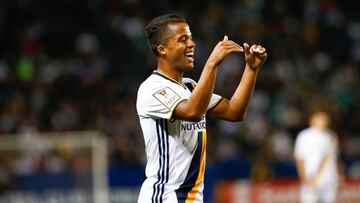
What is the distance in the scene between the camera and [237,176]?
50.8 feet

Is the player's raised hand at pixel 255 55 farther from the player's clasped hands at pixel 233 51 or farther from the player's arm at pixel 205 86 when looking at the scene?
the player's arm at pixel 205 86

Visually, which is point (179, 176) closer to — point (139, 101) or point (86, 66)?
point (139, 101)

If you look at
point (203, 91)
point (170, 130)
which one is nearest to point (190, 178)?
point (170, 130)

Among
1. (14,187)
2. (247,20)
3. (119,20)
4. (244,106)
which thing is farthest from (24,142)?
(244,106)

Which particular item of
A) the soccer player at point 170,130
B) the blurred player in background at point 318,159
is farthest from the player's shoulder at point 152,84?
the blurred player in background at point 318,159

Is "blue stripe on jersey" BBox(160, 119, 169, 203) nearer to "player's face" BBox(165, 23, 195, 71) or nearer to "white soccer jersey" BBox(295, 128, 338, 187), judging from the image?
"player's face" BBox(165, 23, 195, 71)

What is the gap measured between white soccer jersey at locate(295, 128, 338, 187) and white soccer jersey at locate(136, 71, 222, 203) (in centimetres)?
690

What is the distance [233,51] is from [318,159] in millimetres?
7206

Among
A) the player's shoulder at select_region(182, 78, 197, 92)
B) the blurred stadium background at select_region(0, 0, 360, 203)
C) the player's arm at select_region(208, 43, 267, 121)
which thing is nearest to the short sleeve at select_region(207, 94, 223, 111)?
A: the player's arm at select_region(208, 43, 267, 121)

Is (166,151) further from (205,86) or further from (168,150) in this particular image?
(205,86)

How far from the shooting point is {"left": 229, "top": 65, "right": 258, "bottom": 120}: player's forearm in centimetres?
522

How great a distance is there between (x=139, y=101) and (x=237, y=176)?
34.5 ft

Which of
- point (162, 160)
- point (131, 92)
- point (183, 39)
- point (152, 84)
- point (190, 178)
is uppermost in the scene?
point (131, 92)

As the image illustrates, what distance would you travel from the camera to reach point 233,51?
15.8ft
